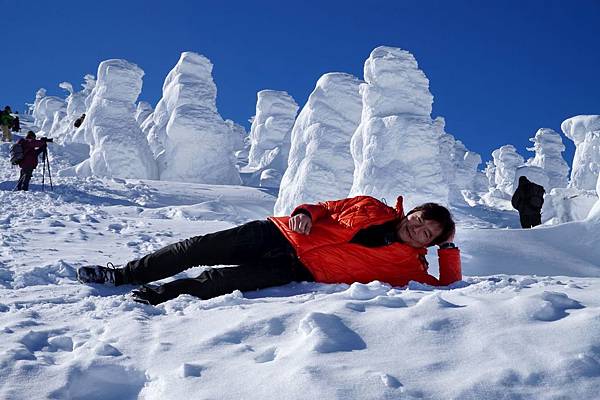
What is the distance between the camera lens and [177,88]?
2930 cm

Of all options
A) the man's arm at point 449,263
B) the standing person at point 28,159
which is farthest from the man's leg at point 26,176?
the man's arm at point 449,263

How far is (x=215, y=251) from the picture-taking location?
3662 millimetres

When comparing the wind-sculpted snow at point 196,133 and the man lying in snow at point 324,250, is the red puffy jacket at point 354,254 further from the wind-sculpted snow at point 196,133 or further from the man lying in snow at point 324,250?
the wind-sculpted snow at point 196,133

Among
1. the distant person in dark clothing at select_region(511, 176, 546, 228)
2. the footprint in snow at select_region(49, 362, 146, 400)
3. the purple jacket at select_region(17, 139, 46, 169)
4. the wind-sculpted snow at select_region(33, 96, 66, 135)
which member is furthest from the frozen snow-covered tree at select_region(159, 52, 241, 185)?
the wind-sculpted snow at select_region(33, 96, 66, 135)

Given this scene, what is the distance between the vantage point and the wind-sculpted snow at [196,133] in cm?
2855

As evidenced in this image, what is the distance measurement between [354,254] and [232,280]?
0.85 meters

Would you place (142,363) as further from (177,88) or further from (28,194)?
(177,88)

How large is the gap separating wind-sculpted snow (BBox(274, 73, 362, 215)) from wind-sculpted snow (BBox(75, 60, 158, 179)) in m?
11.3

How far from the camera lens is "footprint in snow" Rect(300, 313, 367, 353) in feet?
6.81

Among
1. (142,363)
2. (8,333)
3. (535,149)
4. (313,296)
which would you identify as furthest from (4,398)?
(535,149)

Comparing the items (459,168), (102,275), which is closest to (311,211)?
(102,275)

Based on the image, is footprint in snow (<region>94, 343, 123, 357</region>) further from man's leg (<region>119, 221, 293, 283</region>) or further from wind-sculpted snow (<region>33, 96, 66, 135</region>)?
wind-sculpted snow (<region>33, 96, 66, 135</region>)

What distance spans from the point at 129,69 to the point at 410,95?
20.3 m

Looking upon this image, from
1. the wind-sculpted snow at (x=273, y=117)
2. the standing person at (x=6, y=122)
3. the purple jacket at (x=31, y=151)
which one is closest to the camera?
the purple jacket at (x=31, y=151)
